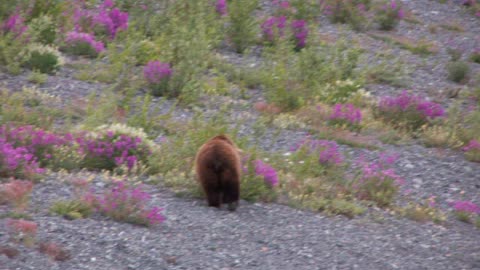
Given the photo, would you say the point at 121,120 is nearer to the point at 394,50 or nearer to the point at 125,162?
the point at 125,162

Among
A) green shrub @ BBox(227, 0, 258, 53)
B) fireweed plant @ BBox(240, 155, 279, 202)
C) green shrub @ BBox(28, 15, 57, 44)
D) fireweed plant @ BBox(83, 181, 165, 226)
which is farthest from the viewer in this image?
green shrub @ BBox(227, 0, 258, 53)

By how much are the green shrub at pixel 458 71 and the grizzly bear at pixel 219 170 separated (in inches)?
345

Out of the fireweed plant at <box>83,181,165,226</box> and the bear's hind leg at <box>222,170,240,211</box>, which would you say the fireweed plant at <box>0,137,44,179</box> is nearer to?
the fireweed plant at <box>83,181,165,226</box>

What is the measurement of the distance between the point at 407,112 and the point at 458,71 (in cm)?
351

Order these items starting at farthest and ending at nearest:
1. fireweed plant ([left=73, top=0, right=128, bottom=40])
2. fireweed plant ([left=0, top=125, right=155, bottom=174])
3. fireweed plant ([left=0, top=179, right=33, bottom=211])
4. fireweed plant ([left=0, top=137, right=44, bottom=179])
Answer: fireweed plant ([left=73, top=0, right=128, bottom=40]), fireweed plant ([left=0, top=125, right=155, bottom=174]), fireweed plant ([left=0, top=137, right=44, bottom=179]), fireweed plant ([left=0, top=179, right=33, bottom=211])

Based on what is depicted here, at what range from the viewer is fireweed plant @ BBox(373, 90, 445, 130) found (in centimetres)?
1382

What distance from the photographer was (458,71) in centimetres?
1695

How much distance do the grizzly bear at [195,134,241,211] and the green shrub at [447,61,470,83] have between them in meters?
8.77

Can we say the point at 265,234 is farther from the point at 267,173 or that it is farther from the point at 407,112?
the point at 407,112

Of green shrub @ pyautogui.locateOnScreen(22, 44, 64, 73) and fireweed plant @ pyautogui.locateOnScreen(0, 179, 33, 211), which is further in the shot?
green shrub @ pyautogui.locateOnScreen(22, 44, 64, 73)

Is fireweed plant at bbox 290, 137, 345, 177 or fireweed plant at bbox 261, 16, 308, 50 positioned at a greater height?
fireweed plant at bbox 261, 16, 308, 50

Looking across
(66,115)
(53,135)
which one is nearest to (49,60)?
(66,115)

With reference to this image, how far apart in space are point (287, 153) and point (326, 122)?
1787mm

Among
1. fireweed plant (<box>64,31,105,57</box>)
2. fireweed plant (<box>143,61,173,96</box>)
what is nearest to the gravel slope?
fireweed plant (<box>143,61,173,96</box>)
